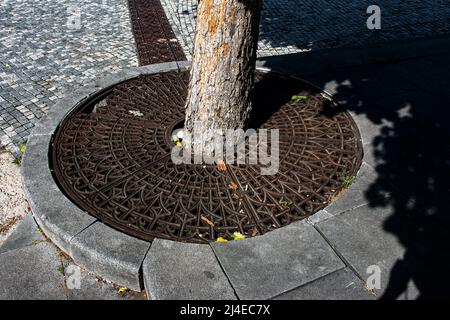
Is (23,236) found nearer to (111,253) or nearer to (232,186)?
(111,253)

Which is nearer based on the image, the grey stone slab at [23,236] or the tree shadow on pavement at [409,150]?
the tree shadow on pavement at [409,150]

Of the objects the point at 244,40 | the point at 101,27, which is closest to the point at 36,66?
the point at 101,27

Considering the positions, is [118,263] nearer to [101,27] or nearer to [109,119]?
[109,119]

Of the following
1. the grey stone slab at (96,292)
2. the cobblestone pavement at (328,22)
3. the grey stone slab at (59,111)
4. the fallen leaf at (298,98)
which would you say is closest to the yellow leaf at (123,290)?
the grey stone slab at (96,292)

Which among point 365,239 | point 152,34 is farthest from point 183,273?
point 152,34

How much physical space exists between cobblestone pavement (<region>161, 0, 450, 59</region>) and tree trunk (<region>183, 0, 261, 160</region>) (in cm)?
262

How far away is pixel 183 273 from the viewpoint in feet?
9.17

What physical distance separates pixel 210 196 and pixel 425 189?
1878 millimetres

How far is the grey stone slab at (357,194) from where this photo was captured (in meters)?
3.33

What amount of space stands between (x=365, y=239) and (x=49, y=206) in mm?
2511

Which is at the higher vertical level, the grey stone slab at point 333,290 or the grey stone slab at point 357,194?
the grey stone slab at point 357,194

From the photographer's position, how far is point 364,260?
2893mm

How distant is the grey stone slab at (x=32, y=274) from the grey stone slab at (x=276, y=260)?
122 centimetres

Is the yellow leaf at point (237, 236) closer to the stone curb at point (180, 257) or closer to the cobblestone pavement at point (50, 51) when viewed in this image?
the stone curb at point (180, 257)
